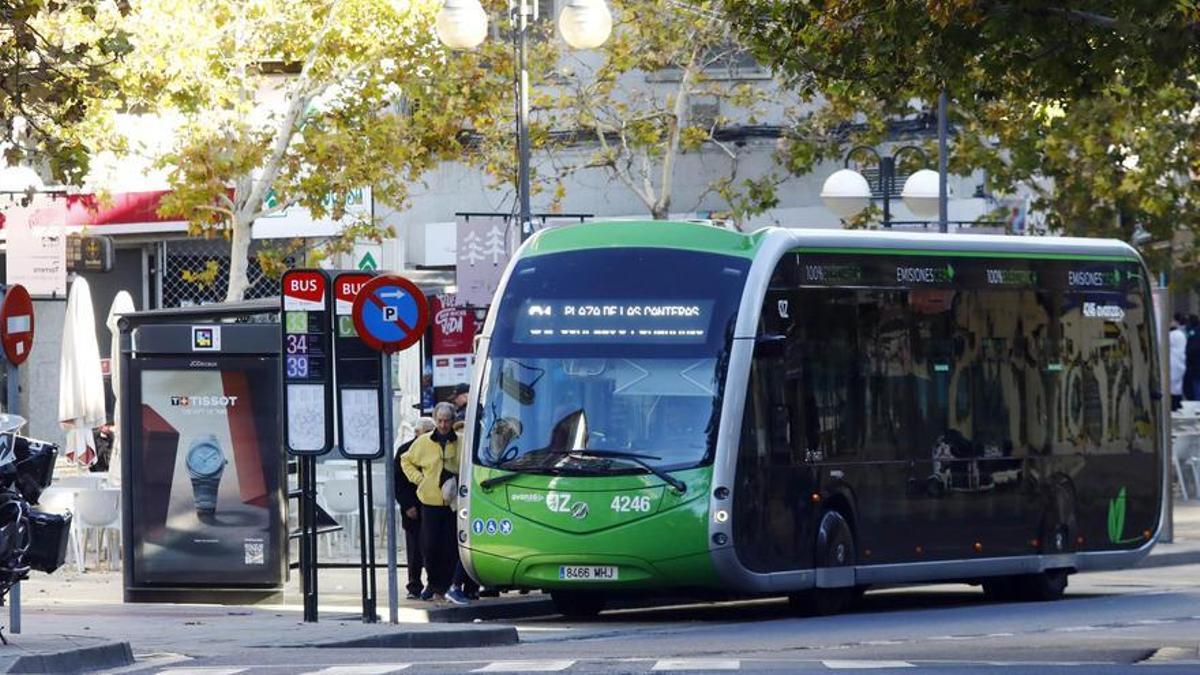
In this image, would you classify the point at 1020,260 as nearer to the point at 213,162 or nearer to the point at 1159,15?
the point at 1159,15

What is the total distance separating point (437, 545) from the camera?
21.8 meters

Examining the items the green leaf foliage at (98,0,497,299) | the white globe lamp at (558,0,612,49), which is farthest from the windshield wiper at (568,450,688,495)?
the green leaf foliage at (98,0,497,299)

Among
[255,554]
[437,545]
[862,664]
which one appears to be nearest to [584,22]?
[437,545]

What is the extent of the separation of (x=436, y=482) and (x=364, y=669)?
24.4ft

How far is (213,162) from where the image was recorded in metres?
34.5

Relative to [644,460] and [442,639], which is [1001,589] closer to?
[644,460]

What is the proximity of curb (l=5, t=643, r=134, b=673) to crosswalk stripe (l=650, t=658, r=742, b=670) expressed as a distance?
3.05 metres

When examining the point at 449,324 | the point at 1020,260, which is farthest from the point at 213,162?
the point at 1020,260

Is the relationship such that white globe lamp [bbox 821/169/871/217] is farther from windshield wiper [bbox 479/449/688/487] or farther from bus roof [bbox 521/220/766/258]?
windshield wiper [bbox 479/449/688/487]

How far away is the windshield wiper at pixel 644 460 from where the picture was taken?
19.6 meters

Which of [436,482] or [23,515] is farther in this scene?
[436,482]

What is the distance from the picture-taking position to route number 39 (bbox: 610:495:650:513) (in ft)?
64.4

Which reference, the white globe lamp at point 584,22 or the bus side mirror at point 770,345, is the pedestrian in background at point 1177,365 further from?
the bus side mirror at point 770,345

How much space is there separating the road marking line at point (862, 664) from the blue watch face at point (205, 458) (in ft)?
25.7
